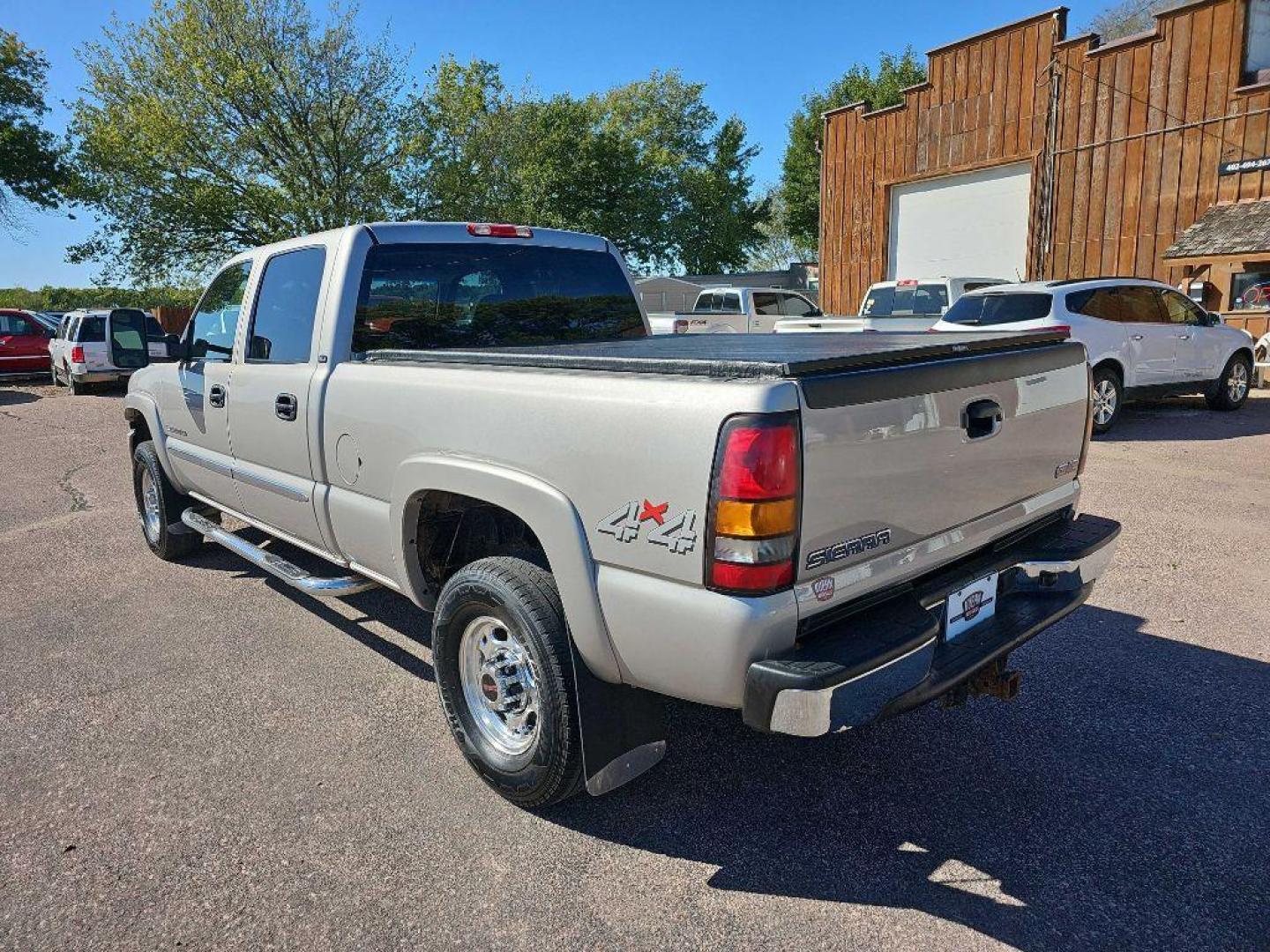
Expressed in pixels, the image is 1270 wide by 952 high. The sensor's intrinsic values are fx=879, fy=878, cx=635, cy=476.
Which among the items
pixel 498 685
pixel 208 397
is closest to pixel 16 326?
pixel 208 397

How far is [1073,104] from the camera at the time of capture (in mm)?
19016

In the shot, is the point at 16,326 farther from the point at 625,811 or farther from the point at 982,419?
→ the point at 982,419

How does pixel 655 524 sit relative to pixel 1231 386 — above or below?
above

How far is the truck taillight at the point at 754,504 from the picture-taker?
88.0 inches

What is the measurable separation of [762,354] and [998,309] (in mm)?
9236

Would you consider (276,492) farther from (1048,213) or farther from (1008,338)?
(1048,213)

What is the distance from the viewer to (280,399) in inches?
159

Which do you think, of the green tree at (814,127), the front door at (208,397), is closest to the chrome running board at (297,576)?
the front door at (208,397)

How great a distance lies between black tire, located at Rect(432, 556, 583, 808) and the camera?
275 centimetres

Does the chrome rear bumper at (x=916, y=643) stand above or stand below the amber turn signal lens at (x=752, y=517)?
below

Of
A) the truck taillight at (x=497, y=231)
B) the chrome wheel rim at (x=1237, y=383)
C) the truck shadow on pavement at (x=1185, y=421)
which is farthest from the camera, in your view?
the chrome wheel rim at (x=1237, y=383)

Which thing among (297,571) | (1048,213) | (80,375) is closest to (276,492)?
(297,571)

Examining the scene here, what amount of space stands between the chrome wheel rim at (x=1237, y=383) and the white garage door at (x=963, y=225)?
28.6ft

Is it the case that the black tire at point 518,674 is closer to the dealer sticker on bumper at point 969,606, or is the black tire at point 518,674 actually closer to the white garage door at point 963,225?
the dealer sticker on bumper at point 969,606
